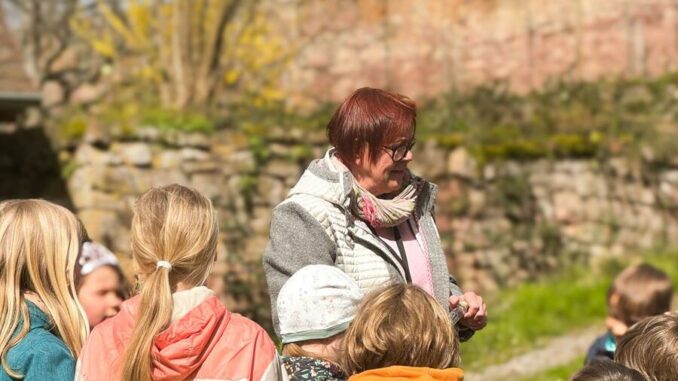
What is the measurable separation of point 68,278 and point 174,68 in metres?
6.08

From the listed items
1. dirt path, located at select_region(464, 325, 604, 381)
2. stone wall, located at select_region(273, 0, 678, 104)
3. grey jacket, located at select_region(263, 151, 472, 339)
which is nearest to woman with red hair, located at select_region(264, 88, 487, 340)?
grey jacket, located at select_region(263, 151, 472, 339)

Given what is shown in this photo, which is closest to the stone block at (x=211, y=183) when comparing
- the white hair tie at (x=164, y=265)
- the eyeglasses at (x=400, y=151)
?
the eyeglasses at (x=400, y=151)

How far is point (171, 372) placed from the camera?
11.9ft

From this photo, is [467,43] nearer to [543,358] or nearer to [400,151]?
[543,358]

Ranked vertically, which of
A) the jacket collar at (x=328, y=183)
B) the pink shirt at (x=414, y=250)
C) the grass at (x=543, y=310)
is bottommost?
the grass at (x=543, y=310)

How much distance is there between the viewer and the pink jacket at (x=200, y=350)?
143 inches

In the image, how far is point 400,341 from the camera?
11.8 ft

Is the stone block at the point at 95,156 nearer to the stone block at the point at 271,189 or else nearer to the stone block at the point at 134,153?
the stone block at the point at 134,153

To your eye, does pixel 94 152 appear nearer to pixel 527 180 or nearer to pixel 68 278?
pixel 527 180

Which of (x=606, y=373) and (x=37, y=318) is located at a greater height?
(x=37, y=318)

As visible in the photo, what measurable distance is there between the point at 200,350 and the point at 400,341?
60 cm

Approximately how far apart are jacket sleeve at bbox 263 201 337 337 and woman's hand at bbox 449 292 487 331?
462 millimetres

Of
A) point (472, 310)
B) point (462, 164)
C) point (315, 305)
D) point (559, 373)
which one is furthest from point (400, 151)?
point (462, 164)

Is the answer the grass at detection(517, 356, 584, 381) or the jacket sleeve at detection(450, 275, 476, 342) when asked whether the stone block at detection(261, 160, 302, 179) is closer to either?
the grass at detection(517, 356, 584, 381)
